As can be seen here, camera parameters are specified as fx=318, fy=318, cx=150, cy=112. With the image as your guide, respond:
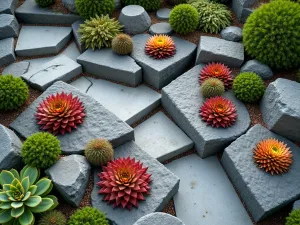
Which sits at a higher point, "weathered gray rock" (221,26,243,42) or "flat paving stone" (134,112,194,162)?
"weathered gray rock" (221,26,243,42)

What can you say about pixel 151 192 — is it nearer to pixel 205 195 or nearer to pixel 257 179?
pixel 205 195

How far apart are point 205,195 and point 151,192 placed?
0.93 metres

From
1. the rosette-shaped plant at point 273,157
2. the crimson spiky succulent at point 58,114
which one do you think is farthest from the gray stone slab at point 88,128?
the rosette-shaped plant at point 273,157

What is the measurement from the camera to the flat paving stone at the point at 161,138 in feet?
17.1

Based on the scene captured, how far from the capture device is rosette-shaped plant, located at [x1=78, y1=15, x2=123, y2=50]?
6.19 m

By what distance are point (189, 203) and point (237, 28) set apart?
3686 mm

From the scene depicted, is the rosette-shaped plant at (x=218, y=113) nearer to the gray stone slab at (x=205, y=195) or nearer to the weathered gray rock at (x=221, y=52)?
the gray stone slab at (x=205, y=195)

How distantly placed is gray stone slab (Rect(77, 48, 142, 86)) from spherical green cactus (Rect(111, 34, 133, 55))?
0.40ft

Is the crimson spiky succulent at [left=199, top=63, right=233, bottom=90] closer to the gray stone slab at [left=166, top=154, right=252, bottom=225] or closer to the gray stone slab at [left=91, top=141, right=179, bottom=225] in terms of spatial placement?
the gray stone slab at [left=166, top=154, right=252, bottom=225]

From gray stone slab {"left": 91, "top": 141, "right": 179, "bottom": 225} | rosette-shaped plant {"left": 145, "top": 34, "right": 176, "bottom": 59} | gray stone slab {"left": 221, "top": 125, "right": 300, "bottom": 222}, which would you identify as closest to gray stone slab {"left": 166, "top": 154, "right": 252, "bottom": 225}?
gray stone slab {"left": 221, "top": 125, "right": 300, "bottom": 222}

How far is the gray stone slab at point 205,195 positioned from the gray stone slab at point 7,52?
371cm

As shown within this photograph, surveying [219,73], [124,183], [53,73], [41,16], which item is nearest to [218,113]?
[219,73]

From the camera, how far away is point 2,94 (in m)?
4.86

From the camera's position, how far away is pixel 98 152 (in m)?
4.47
